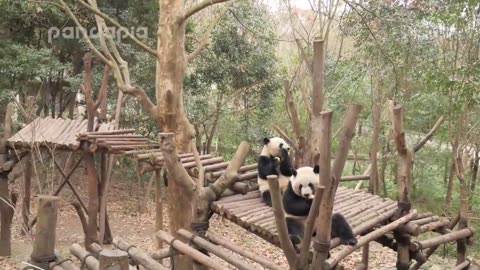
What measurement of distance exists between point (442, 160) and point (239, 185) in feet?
29.7

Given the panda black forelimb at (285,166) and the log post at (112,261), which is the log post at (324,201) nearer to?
the log post at (112,261)

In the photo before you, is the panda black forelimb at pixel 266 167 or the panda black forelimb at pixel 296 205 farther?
the panda black forelimb at pixel 266 167

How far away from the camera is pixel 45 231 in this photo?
275cm

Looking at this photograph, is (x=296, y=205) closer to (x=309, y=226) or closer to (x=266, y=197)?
(x=266, y=197)

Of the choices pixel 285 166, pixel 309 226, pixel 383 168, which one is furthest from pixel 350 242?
pixel 383 168

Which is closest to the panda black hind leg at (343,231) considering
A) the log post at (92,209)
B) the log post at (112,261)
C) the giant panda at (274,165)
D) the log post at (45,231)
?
the giant panda at (274,165)

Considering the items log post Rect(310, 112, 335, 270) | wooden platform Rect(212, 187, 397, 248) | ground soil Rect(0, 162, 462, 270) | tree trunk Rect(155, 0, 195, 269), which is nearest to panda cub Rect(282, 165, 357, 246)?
wooden platform Rect(212, 187, 397, 248)

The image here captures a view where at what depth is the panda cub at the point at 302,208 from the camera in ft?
10.6

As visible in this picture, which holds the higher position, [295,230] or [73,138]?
[73,138]

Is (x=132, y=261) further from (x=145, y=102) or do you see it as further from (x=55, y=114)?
(x=55, y=114)

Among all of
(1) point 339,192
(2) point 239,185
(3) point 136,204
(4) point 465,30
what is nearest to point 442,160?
(4) point 465,30

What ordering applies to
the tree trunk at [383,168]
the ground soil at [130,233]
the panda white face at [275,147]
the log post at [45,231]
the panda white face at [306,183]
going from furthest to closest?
the tree trunk at [383,168]
the ground soil at [130,233]
the panda white face at [275,147]
the panda white face at [306,183]
the log post at [45,231]

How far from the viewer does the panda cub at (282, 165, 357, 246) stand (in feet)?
10.6

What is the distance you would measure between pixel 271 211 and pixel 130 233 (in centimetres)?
563
